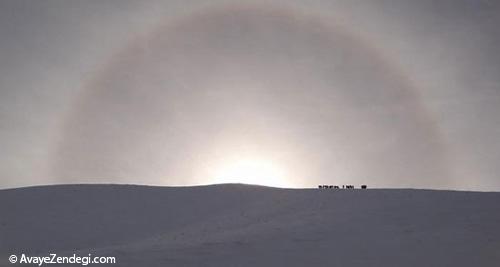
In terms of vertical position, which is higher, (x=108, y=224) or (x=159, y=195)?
(x=159, y=195)

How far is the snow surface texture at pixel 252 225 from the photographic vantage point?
23344 mm

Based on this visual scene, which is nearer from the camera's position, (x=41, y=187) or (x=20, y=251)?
(x=20, y=251)

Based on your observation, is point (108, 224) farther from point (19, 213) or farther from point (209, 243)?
point (209, 243)

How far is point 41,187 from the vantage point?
4847 cm

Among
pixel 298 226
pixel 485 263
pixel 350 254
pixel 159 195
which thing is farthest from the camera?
pixel 159 195

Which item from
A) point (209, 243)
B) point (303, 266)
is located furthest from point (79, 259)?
point (303, 266)

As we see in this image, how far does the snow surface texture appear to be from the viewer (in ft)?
76.6

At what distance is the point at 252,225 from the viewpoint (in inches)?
1251

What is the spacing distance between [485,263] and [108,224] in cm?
2580

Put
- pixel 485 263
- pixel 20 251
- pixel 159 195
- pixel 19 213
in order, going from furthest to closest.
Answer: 1. pixel 159 195
2. pixel 19 213
3. pixel 20 251
4. pixel 485 263

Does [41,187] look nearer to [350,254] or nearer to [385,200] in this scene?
[385,200]

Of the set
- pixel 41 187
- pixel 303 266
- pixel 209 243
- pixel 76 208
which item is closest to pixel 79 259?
pixel 209 243

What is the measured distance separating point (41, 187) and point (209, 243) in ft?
91.1

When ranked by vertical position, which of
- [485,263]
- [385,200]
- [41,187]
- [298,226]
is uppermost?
[41,187]
